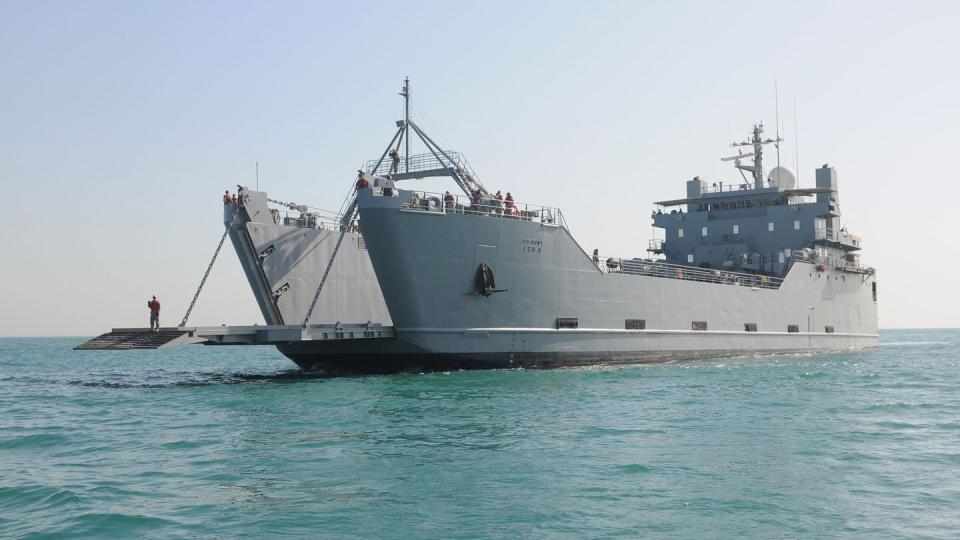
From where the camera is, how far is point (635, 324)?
25953 millimetres

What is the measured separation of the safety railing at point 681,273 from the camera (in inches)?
1021

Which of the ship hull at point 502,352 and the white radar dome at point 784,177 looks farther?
the white radar dome at point 784,177

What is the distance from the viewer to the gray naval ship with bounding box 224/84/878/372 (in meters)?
21.1

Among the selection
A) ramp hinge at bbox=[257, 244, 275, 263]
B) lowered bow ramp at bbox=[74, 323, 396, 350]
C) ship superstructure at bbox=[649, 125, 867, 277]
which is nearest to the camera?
lowered bow ramp at bbox=[74, 323, 396, 350]

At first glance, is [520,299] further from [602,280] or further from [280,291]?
[280,291]

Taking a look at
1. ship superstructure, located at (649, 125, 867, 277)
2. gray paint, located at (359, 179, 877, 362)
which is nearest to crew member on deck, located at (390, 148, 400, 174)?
gray paint, located at (359, 179, 877, 362)

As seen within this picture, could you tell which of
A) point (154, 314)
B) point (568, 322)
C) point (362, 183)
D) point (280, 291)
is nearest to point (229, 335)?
point (154, 314)

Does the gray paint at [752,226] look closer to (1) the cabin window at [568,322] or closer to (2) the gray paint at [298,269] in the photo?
(1) the cabin window at [568,322]

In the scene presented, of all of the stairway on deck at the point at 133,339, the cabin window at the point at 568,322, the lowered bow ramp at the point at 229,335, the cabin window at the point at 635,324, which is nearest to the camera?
the stairway on deck at the point at 133,339

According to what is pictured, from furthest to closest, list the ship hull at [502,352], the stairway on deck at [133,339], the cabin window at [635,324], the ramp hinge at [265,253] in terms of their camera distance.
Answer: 1. the cabin window at [635,324]
2. the ramp hinge at [265,253]
3. the ship hull at [502,352]
4. the stairway on deck at [133,339]

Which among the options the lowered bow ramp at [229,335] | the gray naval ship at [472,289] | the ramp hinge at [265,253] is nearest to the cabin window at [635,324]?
the gray naval ship at [472,289]

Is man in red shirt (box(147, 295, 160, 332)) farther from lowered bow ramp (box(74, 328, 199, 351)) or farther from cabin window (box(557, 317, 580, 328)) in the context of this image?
cabin window (box(557, 317, 580, 328))

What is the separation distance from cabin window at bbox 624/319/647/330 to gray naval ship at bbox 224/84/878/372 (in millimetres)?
36

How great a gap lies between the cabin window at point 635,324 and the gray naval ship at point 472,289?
4 cm
